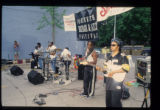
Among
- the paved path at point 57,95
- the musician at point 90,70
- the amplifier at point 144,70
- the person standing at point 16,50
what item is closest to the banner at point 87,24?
the musician at point 90,70

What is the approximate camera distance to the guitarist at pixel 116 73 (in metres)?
3.15

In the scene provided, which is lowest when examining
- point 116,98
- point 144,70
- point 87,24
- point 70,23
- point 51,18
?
point 116,98

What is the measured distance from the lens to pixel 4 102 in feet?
15.8

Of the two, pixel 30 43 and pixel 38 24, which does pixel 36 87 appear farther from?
pixel 38 24

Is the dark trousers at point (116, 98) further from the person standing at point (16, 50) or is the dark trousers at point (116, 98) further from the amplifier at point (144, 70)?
the person standing at point (16, 50)

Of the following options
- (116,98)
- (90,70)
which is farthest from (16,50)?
(116,98)

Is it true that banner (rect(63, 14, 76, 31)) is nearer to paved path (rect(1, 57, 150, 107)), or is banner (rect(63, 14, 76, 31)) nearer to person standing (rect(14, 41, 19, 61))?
paved path (rect(1, 57, 150, 107))

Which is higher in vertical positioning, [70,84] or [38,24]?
[38,24]

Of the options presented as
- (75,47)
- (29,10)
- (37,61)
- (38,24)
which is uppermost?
(29,10)

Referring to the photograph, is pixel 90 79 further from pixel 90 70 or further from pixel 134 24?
pixel 134 24

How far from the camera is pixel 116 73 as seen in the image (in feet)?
10.7

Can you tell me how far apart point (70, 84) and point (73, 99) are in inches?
72.4

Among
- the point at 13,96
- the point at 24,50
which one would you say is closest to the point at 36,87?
the point at 13,96

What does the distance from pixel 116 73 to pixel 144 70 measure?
11.4ft
